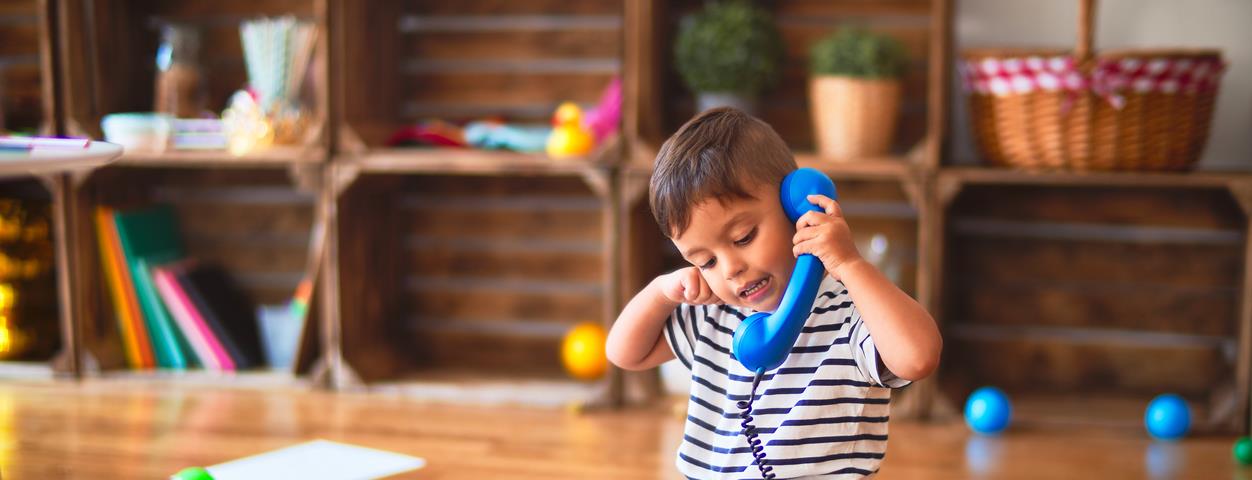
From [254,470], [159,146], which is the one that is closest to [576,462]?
[254,470]

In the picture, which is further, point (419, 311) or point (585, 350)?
point (419, 311)

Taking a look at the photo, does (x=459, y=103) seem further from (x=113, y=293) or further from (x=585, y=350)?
(x=113, y=293)

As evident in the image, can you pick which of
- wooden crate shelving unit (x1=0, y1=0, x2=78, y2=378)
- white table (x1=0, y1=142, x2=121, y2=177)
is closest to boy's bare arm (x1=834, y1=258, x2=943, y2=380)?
white table (x1=0, y1=142, x2=121, y2=177)

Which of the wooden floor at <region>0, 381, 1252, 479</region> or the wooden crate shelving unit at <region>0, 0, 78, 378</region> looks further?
the wooden crate shelving unit at <region>0, 0, 78, 378</region>

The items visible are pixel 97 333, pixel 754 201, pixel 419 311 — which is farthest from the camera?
pixel 419 311

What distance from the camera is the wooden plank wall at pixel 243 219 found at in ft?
9.75

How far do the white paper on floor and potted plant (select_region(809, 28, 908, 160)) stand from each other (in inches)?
42.7

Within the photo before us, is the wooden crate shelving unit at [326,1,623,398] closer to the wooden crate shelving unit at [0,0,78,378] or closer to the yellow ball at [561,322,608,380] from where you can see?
the yellow ball at [561,322,608,380]

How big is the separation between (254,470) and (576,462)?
1.88 ft

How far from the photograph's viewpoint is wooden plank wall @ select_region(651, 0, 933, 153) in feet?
8.46

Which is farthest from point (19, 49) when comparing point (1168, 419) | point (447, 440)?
point (1168, 419)

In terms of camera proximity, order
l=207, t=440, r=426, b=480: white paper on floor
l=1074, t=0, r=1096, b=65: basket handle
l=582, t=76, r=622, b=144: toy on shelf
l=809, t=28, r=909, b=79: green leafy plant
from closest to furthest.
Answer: l=207, t=440, r=426, b=480: white paper on floor
l=1074, t=0, r=1096, b=65: basket handle
l=809, t=28, r=909, b=79: green leafy plant
l=582, t=76, r=622, b=144: toy on shelf

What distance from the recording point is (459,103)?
284 centimetres

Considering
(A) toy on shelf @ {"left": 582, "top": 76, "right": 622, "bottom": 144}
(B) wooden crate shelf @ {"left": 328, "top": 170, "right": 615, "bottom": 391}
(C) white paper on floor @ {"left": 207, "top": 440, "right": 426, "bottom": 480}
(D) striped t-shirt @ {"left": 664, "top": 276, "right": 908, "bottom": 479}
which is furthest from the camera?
(B) wooden crate shelf @ {"left": 328, "top": 170, "right": 615, "bottom": 391}
